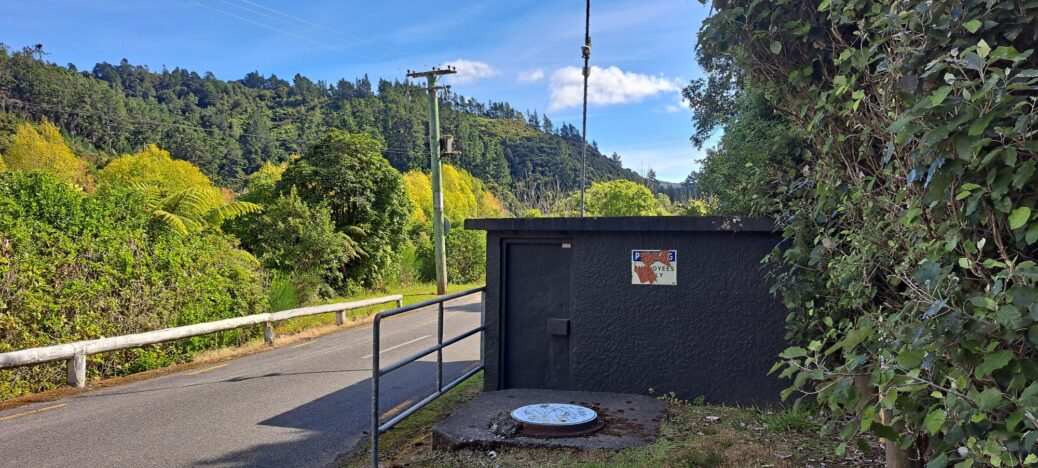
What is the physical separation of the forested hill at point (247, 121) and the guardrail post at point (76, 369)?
4306cm

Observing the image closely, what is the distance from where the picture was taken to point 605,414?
607 centimetres

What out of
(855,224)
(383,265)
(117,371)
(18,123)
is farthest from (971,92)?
(18,123)

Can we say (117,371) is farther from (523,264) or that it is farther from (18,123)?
(18,123)

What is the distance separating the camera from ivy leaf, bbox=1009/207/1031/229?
198cm

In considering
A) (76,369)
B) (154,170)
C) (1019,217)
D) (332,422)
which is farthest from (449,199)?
(1019,217)

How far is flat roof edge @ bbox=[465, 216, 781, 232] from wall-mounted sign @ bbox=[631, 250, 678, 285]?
11.4 inches

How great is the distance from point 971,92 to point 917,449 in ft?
8.65

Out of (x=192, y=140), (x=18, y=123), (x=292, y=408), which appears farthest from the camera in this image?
(x=192, y=140)

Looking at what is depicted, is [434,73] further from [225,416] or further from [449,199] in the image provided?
[449,199]

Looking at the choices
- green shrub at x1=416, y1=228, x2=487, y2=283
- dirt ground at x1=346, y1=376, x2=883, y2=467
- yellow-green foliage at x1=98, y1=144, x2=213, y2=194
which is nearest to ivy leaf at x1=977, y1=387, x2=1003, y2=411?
dirt ground at x1=346, y1=376, x2=883, y2=467

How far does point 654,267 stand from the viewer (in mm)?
6766

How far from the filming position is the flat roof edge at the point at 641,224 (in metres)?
6.25

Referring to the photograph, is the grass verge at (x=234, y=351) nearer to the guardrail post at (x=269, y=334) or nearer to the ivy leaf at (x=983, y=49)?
the guardrail post at (x=269, y=334)

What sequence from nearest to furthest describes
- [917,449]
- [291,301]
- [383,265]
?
[917,449]
[291,301]
[383,265]
